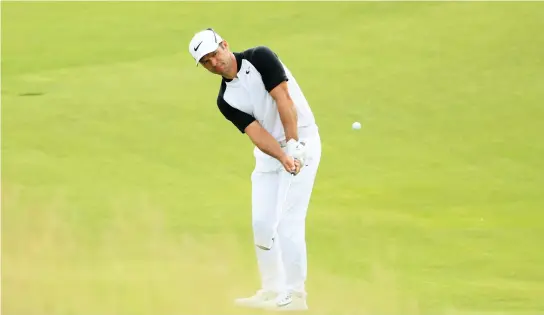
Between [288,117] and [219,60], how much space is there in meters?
0.46

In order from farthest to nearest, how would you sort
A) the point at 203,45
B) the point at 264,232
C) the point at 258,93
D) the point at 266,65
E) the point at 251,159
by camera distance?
1. the point at 251,159
2. the point at 264,232
3. the point at 258,93
4. the point at 266,65
5. the point at 203,45

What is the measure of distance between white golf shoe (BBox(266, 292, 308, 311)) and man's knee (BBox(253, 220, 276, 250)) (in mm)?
292

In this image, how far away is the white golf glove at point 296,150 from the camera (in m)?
5.34

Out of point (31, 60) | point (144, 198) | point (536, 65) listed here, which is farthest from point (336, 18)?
point (144, 198)

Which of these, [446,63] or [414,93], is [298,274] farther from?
[446,63]

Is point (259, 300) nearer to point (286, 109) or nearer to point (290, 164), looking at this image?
point (290, 164)

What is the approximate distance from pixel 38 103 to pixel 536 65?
18.7ft

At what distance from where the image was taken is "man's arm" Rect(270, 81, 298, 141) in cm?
526

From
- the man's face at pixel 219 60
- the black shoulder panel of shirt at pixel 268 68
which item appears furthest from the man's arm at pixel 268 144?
the man's face at pixel 219 60

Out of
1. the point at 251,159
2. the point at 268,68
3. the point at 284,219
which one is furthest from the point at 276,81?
the point at 251,159

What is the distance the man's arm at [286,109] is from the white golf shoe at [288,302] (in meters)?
0.84

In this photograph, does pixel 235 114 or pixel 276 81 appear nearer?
pixel 276 81

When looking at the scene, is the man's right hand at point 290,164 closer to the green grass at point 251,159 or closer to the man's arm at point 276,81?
the man's arm at point 276,81

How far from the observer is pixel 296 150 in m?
5.35
